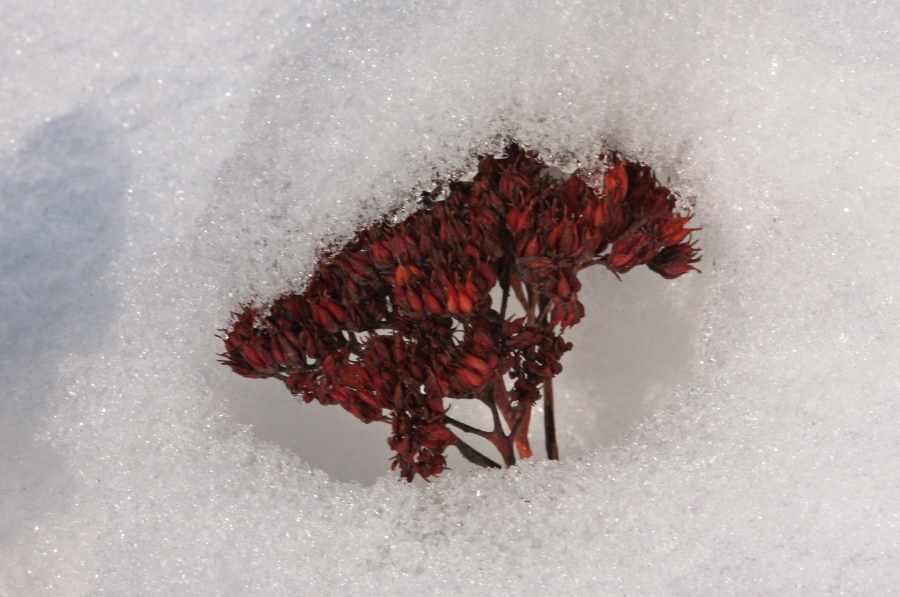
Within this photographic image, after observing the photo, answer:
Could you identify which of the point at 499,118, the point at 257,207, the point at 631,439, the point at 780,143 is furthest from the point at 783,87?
the point at 257,207

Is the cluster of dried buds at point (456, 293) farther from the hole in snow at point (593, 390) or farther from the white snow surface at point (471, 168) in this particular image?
the hole in snow at point (593, 390)

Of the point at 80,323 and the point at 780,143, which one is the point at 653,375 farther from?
the point at 80,323

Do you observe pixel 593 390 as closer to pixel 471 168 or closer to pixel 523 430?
pixel 523 430

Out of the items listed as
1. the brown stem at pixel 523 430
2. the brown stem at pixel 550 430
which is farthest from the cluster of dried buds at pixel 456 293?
the brown stem at pixel 550 430

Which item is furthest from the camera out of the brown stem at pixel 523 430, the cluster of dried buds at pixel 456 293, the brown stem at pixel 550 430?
the brown stem at pixel 550 430

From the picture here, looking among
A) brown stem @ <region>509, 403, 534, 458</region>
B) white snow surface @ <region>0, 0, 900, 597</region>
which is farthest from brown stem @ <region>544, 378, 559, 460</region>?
white snow surface @ <region>0, 0, 900, 597</region>

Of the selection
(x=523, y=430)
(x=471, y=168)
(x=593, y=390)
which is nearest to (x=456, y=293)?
(x=471, y=168)
